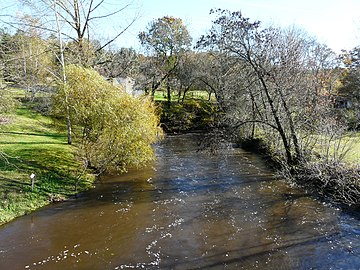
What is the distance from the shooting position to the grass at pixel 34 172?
12250 millimetres

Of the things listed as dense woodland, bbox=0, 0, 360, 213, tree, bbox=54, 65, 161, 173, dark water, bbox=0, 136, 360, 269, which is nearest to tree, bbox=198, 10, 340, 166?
dense woodland, bbox=0, 0, 360, 213

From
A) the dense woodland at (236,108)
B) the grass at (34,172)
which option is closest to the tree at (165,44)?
the dense woodland at (236,108)

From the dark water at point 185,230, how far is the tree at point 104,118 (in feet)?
5.12

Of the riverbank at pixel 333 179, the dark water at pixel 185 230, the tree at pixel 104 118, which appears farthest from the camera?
the tree at pixel 104 118

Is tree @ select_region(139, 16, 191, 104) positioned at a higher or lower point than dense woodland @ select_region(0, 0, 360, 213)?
higher

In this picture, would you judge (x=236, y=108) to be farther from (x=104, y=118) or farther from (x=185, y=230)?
(x=185, y=230)

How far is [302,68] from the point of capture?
741 inches

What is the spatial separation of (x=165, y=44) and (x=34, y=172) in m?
29.7

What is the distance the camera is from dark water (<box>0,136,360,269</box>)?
877cm

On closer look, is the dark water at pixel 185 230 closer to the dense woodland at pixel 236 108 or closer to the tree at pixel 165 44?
the dense woodland at pixel 236 108

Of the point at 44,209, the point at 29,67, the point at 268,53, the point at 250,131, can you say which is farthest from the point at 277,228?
the point at 29,67

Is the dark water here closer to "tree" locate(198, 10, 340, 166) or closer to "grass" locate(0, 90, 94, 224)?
"grass" locate(0, 90, 94, 224)

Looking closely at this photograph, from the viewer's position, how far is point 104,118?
47.9ft

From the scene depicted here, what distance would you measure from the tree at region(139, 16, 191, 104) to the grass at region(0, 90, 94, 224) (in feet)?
69.6
